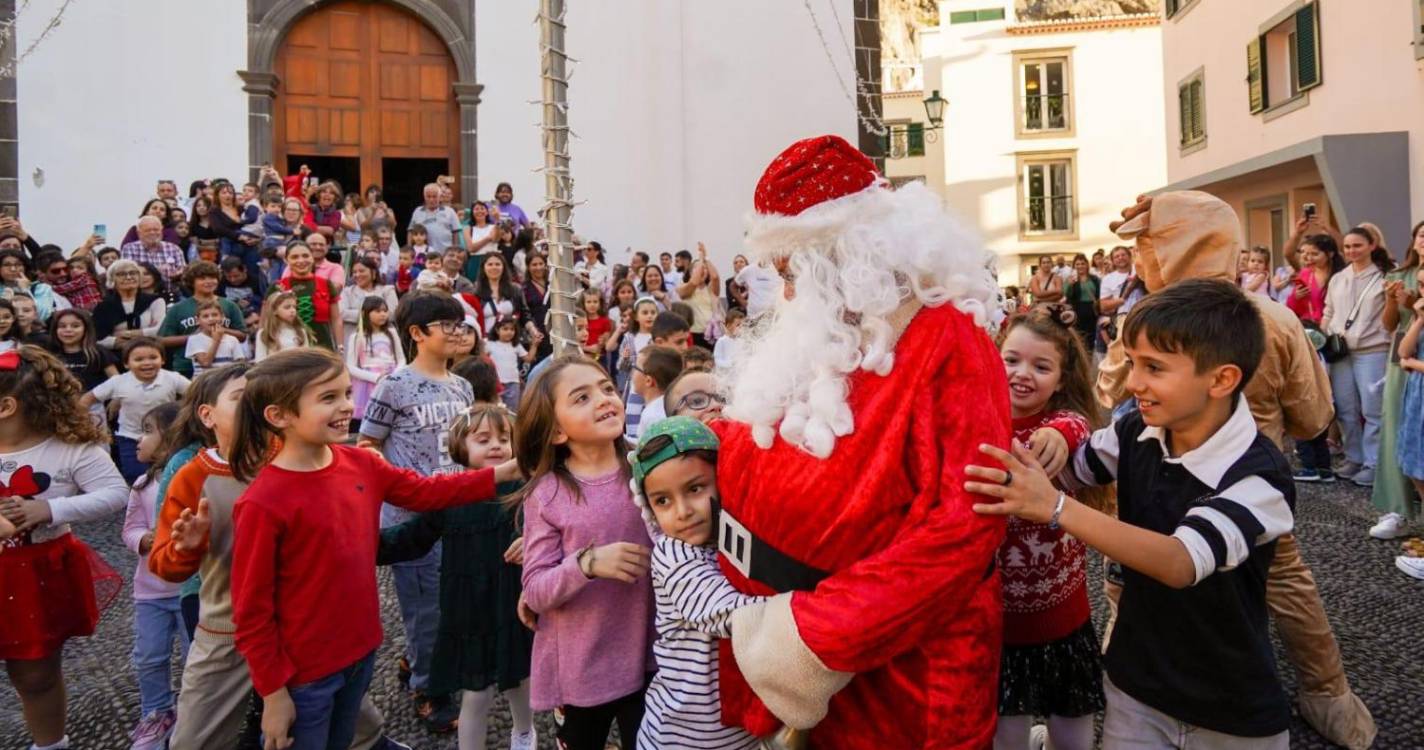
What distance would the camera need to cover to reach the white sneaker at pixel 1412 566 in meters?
4.81

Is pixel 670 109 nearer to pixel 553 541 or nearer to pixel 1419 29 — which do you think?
pixel 1419 29

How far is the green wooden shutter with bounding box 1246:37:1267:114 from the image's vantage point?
A: 51.0 ft

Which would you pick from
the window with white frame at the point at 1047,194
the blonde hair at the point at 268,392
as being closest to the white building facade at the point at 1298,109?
the window with white frame at the point at 1047,194

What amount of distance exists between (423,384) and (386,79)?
10.8 m

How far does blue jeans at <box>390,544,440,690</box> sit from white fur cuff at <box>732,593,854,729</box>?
7.60 feet

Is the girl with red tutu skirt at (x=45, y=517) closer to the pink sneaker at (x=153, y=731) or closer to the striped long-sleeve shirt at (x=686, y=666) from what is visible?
the pink sneaker at (x=153, y=731)

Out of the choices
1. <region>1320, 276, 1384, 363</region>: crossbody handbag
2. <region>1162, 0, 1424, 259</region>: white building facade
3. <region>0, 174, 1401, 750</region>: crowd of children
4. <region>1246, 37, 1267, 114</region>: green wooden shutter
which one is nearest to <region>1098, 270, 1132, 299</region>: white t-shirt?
<region>1162, 0, 1424, 259</region>: white building facade

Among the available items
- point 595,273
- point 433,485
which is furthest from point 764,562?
point 595,273

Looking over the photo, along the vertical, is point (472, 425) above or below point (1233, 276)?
below

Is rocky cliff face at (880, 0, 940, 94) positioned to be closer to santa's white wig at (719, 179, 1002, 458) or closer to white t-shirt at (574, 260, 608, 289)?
white t-shirt at (574, 260, 608, 289)

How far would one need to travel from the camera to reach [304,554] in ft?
8.54

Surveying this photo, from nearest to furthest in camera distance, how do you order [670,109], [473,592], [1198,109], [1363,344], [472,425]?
[473,592] < [472,425] < [1363,344] < [670,109] < [1198,109]

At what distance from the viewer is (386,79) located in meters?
13.4

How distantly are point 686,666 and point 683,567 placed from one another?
228 mm
